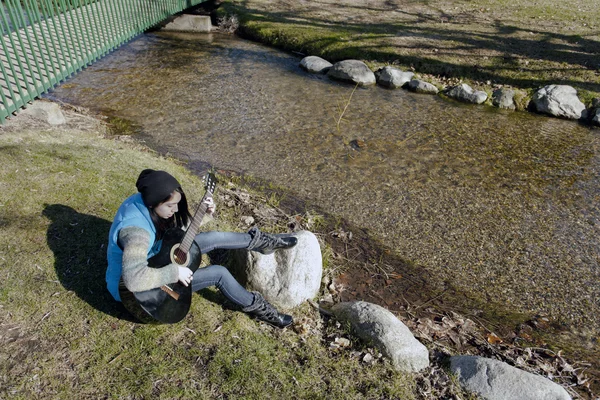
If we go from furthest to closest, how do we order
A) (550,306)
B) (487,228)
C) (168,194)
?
(487,228), (550,306), (168,194)

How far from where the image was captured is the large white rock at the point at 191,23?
20984 mm

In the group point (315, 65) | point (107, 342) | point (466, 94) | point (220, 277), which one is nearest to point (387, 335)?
point (220, 277)

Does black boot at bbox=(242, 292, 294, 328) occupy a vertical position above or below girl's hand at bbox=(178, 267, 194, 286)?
below

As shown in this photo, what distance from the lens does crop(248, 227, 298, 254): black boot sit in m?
5.30

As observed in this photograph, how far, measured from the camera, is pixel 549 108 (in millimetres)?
13500

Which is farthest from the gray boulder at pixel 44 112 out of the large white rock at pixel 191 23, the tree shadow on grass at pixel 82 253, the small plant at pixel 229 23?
the small plant at pixel 229 23

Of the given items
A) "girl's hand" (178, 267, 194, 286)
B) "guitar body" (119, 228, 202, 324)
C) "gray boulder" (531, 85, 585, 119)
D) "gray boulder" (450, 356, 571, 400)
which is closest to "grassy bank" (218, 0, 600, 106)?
"gray boulder" (531, 85, 585, 119)

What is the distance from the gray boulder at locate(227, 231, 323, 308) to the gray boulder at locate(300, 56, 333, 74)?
11549 mm

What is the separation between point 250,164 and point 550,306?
20.2 feet

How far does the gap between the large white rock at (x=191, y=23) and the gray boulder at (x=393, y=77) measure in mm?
10125

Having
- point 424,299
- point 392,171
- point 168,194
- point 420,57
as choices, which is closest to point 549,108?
point 420,57

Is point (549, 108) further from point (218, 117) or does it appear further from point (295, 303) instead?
point (295, 303)

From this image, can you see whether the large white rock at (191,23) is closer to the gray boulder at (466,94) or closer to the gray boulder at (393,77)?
the gray boulder at (393,77)

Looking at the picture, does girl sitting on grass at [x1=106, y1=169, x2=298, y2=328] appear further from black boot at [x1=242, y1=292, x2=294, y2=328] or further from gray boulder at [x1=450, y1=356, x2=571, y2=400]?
gray boulder at [x1=450, y1=356, x2=571, y2=400]
